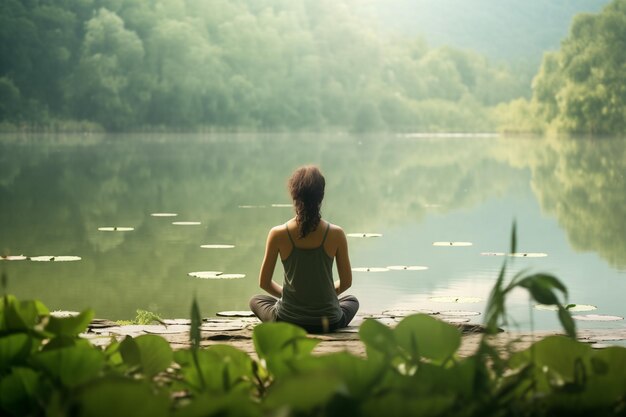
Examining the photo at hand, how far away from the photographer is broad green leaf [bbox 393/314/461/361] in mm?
1813

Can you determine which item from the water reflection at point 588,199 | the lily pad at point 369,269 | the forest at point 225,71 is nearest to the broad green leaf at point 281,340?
the lily pad at point 369,269

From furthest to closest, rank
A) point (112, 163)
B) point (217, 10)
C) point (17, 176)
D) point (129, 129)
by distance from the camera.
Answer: point (217, 10) → point (129, 129) → point (112, 163) → point (17, 176)

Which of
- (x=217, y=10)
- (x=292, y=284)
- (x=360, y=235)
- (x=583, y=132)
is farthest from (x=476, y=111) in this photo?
(x=292, y=284)

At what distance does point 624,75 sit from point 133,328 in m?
59.1

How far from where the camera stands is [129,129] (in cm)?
7150

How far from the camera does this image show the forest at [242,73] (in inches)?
2512

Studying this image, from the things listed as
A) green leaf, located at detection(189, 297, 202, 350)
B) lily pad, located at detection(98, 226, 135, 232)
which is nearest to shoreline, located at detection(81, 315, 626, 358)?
green leaf, located at detection(189, 297, 202, 350)

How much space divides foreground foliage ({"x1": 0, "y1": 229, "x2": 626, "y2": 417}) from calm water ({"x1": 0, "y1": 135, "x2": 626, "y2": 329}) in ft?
0.97

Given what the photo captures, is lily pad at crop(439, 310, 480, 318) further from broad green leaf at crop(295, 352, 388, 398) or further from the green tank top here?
broad green leaf at crop(295, 352, 388, 398)

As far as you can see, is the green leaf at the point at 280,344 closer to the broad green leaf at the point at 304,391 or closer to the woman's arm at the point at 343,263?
the broad green leaf at the point at 304,391

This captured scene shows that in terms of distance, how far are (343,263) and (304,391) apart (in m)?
4.40

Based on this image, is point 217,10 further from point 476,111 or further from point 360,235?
point 360,235

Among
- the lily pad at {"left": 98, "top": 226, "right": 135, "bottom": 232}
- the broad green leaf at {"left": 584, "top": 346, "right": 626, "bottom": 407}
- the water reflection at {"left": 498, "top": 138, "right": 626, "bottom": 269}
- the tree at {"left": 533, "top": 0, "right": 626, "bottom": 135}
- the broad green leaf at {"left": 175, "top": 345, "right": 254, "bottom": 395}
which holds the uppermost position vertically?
the tree at {"left": 533, "top": 0, "right": 626, "bottom": 135}

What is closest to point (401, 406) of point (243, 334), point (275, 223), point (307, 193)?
point (243, 334)
